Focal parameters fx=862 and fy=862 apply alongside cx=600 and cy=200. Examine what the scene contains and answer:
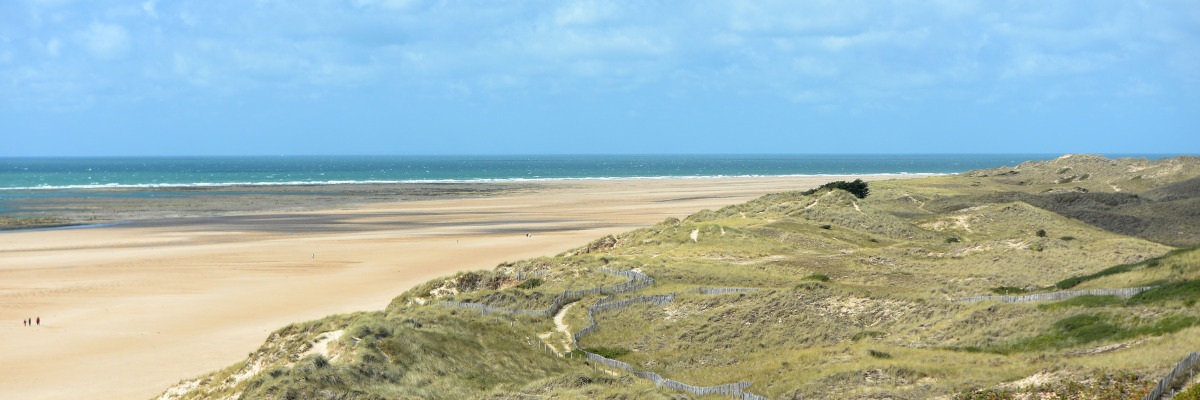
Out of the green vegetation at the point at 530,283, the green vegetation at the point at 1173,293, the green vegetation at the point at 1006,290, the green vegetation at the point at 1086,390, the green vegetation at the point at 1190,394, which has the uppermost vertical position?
the green vegetation at the point at 1173,293

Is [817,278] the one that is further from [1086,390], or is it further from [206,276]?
[206,276]

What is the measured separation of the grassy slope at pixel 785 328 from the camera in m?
21.5

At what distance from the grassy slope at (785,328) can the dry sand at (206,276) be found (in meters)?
7.09

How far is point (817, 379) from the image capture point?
22.0 metres

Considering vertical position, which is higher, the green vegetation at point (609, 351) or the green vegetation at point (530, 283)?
the green vegetation at point (530, 283)

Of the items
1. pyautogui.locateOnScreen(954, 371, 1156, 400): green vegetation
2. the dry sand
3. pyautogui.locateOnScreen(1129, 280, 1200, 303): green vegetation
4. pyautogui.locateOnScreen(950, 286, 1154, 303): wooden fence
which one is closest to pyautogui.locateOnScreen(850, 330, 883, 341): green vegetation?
pyautogui.locateOnScreen(950, 286, 1154, 303): wooden fence

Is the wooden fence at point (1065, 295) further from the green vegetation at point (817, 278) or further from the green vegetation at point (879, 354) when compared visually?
the green vegetation at point (817, 278)

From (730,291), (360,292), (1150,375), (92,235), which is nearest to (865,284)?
(730,291)

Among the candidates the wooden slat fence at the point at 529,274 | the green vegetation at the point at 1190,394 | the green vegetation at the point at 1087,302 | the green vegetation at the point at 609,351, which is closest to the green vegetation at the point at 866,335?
the green vegetation at the point at 1087,302

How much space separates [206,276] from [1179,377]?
4905cm

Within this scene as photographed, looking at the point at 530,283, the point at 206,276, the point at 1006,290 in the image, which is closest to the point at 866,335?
the point at 1006,290

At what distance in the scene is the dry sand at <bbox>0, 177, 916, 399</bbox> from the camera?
3241 centimetres

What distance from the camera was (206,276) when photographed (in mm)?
51594

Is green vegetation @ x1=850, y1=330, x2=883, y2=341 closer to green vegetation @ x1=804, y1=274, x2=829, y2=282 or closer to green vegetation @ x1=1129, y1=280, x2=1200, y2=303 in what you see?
green vegetation @ x1=1129, y1=280, x2=1200, y2=303
